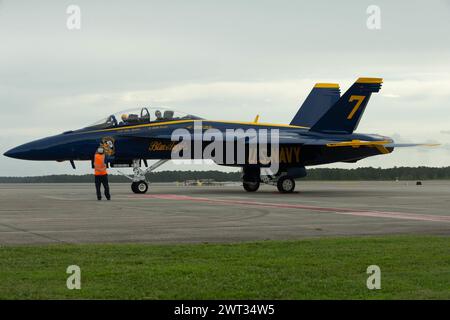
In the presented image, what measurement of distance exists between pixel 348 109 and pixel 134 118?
9.28 metres

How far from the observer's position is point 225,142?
93.8ft

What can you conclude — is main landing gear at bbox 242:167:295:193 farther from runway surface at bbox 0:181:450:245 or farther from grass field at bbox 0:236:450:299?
grass field at bbox 0:236:450:299

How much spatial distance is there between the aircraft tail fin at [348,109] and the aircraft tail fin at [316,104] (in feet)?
15.7

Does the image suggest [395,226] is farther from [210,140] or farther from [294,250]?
[210,140]

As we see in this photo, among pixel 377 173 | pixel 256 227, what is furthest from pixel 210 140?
pixel 377 173

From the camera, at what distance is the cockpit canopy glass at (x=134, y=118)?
27891mm

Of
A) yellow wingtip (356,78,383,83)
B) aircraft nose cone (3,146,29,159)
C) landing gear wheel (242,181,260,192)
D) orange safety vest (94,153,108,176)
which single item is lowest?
landing gear wheel (242,181,260,192)

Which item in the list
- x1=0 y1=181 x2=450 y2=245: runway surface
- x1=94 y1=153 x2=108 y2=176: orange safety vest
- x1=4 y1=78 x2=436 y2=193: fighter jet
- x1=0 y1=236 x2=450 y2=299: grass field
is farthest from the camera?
x1=4 y1=78 x2=436 y2=193: fighter jet

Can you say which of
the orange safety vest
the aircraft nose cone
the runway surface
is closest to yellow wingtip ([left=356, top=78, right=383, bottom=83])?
the runway surface

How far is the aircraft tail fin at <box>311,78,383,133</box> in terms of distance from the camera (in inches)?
1177

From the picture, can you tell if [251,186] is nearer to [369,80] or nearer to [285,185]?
[285,185]

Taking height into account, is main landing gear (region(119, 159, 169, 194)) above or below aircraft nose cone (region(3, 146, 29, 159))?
below

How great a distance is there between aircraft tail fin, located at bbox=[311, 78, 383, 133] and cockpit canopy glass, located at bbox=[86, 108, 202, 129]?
22.2 ft

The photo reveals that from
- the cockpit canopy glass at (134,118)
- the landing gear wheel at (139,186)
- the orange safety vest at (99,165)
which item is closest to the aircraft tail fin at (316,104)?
the cockpit canopy glass at (134,118)
